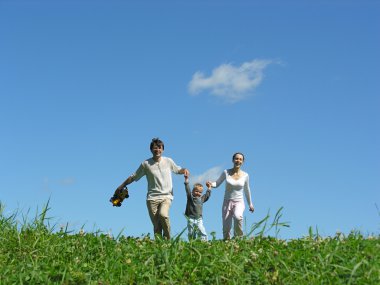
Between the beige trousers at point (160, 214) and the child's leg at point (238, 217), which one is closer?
the beige trousers at point (160, 214)

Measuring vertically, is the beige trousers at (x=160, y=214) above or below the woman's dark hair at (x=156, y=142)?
below

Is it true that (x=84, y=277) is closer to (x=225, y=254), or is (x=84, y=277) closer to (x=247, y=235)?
(x=225, y=254)

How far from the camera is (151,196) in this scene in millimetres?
15117

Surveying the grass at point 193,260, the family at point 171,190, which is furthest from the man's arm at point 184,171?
the grass at point 193,260

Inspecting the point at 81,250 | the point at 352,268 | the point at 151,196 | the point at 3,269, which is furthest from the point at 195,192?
the point at 352,268

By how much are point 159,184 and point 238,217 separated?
7.68 feet

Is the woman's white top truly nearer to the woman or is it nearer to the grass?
the woman

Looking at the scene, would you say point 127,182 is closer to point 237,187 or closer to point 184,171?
point 184,171

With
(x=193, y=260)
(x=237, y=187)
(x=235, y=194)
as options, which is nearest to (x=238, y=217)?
(x=235, y=194)

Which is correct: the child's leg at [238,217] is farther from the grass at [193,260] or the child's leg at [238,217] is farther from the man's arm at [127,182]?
the grass at [193,260]

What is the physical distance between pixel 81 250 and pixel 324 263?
13.5 ft

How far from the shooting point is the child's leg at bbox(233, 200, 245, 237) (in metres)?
15.5

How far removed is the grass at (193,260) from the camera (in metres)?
7.56

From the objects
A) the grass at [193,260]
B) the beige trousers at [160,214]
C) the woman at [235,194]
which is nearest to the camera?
the grass at [193,260]
